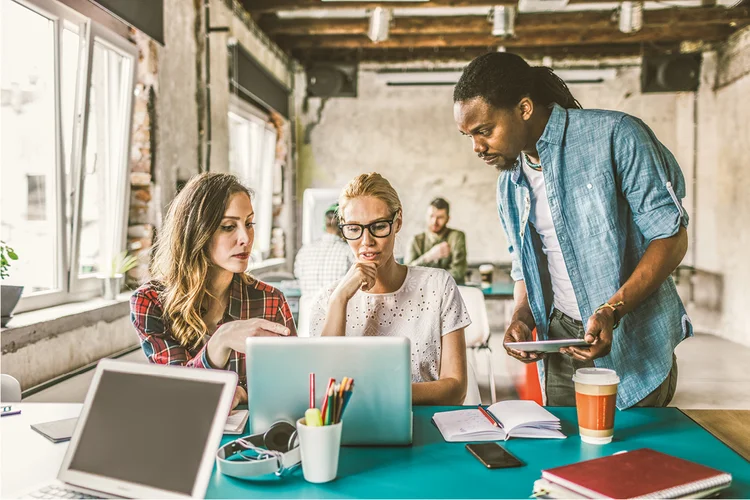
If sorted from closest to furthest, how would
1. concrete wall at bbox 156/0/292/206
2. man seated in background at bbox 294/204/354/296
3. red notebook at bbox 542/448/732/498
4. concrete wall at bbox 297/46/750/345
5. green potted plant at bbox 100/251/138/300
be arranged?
red notebook at bbox 542/448/732/498
green potted plant at bbox 100/251/138/300
concrete wall at bbox 156/0/292/206
man seated in background at bbox 294/204/354/296
concrete wall at bbox 297/46/750/345

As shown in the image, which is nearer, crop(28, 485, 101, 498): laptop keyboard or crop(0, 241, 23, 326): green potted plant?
crop(28, 485, 101, 498): laptop keyboard

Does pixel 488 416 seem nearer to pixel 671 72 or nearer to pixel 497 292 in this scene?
pixel 497 292

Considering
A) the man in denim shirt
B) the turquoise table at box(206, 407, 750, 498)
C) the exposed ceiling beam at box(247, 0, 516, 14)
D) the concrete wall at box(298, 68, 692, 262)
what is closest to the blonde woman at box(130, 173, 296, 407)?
the turquoise table at box(206, 407, 750, 498)

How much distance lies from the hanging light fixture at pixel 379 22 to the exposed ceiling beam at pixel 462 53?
160 centimetres

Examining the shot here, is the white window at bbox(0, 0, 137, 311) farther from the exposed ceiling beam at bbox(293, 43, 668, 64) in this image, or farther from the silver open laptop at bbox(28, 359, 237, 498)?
the exposed ceiling beam at bbox(293, 43, 668, 64)

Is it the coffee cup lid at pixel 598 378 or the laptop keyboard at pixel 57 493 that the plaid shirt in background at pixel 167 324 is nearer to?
the laptop keyboard at pixel 57 493

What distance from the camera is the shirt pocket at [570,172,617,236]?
66.3 inches

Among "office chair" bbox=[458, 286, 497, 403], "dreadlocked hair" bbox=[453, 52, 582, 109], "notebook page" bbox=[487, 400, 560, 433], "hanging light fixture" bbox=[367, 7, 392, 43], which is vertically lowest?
"office chair" bbox=[458, 286, 497, 403]

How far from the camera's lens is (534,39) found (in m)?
6.97

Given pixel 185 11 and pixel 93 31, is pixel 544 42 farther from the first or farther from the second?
pixel 93 31

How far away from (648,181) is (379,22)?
4624 millimetres

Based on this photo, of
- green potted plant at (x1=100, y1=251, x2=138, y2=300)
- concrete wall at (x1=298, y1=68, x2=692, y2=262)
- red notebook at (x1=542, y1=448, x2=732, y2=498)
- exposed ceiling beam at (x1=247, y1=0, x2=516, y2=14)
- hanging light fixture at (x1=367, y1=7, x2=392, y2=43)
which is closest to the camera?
red notebook at (x1=542, y1=448, x2=732, y2=498)

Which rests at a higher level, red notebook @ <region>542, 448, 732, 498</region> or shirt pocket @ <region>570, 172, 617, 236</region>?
shirt pocket @ <region>570, 172, 617, 236</region>

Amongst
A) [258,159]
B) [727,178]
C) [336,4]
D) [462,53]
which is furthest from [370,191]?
[727,178]
